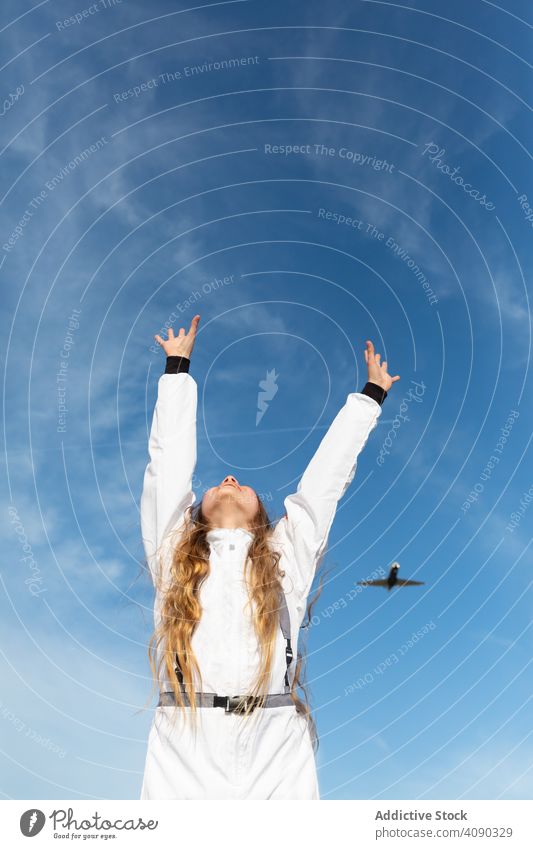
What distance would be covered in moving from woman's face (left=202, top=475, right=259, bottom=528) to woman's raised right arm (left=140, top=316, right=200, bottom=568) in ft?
1.59

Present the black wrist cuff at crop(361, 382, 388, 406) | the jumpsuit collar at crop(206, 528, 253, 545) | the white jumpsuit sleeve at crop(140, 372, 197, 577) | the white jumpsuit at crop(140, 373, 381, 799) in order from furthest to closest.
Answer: the black wrist cuff at crop(361, 382, 388, 406)
the jumpsuit collar at crop(206, 528, 253, 545)
the white jumpsuit sleeve at crop(140, 372, 197, 577)
the white jumpsuit at crop(140, 373, 381, 799)

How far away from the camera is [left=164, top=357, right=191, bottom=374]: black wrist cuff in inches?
364

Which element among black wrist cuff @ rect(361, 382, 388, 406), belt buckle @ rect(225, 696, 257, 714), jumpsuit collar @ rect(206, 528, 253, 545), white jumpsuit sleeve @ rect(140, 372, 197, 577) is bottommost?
belt buckle @ rect(225, 696, 257, 714)

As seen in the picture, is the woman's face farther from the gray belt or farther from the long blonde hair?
the gray belt

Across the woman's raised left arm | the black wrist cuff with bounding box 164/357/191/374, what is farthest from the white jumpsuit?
the black wrist cuff with bounding box 164/357/191/374

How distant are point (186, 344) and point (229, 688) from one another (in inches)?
174

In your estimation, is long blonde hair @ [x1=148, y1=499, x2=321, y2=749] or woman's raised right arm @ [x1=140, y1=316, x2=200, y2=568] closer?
long blonde hair @ [x1=148, y1=499, x2=321, y2=749]

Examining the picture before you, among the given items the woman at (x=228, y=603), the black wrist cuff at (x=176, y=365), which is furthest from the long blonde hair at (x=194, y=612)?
the black wrist cuff at (x=176, y=365)

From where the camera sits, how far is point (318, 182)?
14.2 meters

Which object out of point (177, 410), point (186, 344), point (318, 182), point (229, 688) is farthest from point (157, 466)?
point (318, 182)

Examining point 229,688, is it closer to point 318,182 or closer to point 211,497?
point 211,497

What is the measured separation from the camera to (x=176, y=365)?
30.5 feet

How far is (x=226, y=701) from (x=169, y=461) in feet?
9.28

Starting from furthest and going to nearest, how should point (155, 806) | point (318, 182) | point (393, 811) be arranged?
point (318, 182), point (393, 811), point (155, 806)
